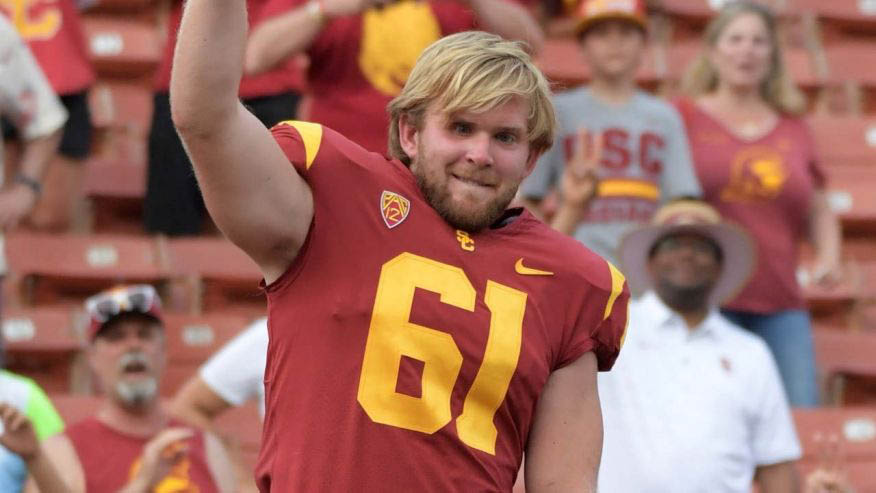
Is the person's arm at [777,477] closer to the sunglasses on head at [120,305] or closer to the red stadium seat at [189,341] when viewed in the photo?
the sunglasses on head at [120,305]

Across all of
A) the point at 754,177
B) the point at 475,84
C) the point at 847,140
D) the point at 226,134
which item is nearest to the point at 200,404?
the point at 754,177

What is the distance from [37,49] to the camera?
19.9 feet

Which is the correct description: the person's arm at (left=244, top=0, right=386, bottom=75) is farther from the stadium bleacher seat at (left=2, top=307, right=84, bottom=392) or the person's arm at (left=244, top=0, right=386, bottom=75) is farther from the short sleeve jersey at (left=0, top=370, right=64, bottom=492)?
the short sleeve jersey at (left=0, top=370, right=64, bottom=492)

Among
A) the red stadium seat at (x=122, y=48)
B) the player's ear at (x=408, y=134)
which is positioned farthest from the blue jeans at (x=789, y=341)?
the player's ear at (x=408, y=134)

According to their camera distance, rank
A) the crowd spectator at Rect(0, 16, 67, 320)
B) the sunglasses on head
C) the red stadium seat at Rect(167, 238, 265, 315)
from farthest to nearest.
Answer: the red stadium seat at Rect(167, 238, 265, 315) < the crowd spectator at Rect(0, 16, 67, 320) < the sunglasses on head

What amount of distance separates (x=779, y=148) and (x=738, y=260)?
861 mm

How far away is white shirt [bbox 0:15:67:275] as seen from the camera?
5332 mm

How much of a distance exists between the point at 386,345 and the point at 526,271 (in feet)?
0.95

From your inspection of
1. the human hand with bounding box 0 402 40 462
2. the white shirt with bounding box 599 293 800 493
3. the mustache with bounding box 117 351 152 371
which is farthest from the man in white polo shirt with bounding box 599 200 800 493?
the human hand with bounding box 0 402 40 462

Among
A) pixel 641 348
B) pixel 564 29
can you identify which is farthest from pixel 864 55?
pixel 641 348

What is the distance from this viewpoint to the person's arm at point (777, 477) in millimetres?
4766

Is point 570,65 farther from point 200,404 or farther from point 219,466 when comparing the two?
point 219,466

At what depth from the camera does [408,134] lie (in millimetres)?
2746

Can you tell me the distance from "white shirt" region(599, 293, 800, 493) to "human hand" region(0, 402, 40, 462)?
1.43 meters
